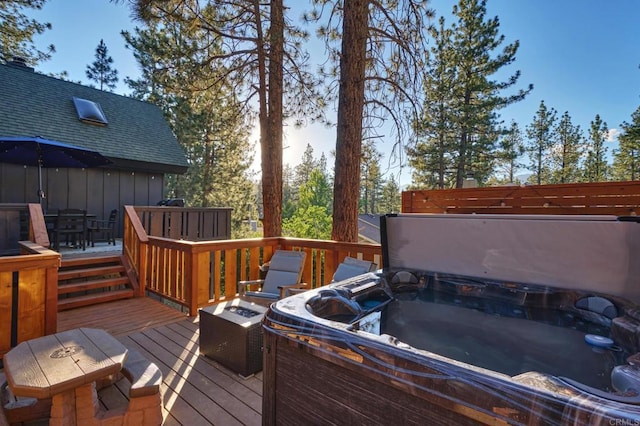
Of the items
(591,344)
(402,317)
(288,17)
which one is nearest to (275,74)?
(288,17)

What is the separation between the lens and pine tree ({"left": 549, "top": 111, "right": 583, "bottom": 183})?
21.2 m

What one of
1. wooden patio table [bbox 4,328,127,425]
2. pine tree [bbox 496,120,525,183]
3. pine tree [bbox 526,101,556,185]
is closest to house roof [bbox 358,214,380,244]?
pine tree [bbox 496,120,525,183]

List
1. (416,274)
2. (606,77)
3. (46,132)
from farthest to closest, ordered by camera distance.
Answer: (606,77), (46,132), (416,274)

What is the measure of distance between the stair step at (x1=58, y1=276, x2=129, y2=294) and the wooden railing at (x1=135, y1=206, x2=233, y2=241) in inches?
47.6

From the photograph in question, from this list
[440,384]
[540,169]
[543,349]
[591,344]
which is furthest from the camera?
[540,169]

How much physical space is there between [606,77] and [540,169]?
9742 millimetres

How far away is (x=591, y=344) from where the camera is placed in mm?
2109

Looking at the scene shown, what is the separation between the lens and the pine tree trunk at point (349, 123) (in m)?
4.86

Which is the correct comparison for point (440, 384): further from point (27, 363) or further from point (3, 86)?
point (3, 86)

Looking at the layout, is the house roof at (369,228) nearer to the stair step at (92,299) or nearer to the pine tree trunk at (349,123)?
the pine tree trunk at (349,123)

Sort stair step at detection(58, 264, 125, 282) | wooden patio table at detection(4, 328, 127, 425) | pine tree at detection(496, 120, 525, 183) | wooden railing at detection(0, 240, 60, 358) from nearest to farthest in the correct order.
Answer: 1. wooden patio table at detection(4, 328, 127, 425)
2. wooden railing at detection(0, 240, 60, 358)
3. stair step at detection(58, 264, 125, 282)
4. pine tree at detection(496, 120, 525, 183)

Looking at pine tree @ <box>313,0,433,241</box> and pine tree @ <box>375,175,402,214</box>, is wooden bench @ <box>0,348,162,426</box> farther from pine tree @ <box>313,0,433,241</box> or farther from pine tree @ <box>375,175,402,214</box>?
pine tree @ <box>375,175,402,214</box>

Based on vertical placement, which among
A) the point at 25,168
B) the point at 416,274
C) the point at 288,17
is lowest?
the point at 416,274

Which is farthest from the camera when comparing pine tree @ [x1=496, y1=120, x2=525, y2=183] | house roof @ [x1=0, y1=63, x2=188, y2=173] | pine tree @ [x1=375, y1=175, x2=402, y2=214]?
pine tree @ [x1=375, y1=175, x2=402, y2=214]
